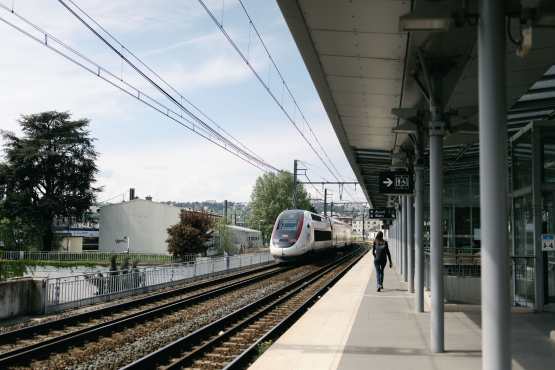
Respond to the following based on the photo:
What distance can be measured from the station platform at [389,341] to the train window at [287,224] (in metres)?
16.9

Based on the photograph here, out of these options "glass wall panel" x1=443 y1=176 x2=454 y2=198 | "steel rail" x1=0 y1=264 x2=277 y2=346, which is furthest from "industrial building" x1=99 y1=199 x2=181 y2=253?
"steel rail" x1=0 y1=264 x2=277 y2=346

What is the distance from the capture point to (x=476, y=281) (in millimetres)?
10773

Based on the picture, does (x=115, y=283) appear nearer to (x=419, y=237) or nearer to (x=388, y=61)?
(x=419, y=237)

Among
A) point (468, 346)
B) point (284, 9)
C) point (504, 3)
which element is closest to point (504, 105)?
point (504, 3)

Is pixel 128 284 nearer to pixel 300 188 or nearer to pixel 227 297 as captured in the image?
pixel 227 297

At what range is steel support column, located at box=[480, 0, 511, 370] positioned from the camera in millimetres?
3957

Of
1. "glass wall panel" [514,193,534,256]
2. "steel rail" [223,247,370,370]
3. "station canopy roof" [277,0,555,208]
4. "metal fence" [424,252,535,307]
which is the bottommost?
"steel rail" [223,247,370,370]

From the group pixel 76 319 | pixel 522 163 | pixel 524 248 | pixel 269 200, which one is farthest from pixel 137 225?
pixel 522 163

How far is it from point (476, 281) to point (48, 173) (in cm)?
5349

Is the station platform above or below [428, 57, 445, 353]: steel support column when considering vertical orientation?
below

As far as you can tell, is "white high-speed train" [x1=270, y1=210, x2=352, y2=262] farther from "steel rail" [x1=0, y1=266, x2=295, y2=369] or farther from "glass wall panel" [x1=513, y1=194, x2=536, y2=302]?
"glass wall panel" [x1=513, y1=194, x2=536, y2=302]

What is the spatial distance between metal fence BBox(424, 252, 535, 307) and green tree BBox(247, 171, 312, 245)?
2398 inches

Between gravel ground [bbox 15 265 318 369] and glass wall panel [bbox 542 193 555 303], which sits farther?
glass wall panel [bbox 542 193 555 303]

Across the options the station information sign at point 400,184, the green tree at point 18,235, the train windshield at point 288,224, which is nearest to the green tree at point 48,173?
the green tree at point 18,235
